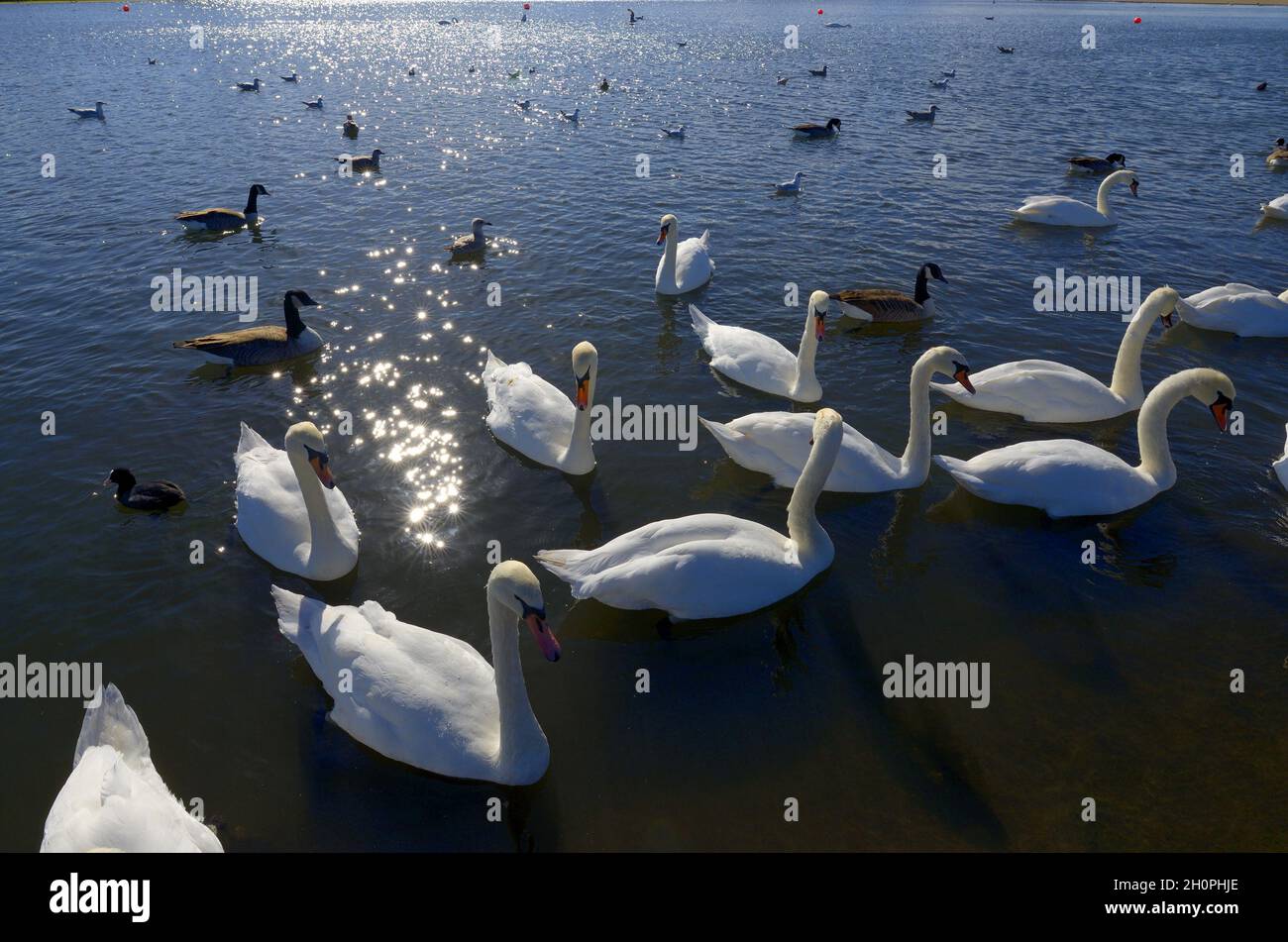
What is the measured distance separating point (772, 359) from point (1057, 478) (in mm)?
4611

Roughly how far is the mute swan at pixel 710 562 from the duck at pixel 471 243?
1142 centimetres

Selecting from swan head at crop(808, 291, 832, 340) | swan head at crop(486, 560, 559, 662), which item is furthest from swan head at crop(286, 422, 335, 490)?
swan head at crop(808, 291, 832, 340)

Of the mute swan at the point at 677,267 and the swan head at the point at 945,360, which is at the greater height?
the mute swan at the point at 677,267

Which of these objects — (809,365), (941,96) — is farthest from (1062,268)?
(941,96)

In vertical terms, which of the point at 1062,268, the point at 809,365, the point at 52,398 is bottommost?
the point at 52,398

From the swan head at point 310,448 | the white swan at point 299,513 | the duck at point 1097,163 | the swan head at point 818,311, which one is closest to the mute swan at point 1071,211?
the duck at point 1097,163

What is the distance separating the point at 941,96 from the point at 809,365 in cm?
3105

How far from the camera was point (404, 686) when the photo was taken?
20.8 ft

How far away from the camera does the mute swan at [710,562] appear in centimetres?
756

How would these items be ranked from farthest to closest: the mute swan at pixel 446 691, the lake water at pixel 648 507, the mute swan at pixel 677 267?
1. the mute swan at pixel 677 267
2. the lake water at pixel 648 507
3. the mute swan at pixel 446 691

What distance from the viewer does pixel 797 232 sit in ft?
62.4

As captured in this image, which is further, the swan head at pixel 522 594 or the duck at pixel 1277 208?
the duck at pixel 1277 208

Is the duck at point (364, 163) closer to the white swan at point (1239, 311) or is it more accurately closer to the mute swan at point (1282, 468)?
the white swan at point (1239, 311)
